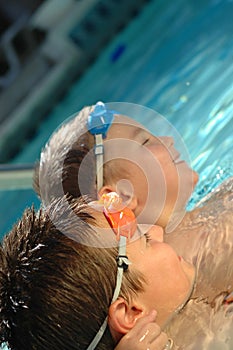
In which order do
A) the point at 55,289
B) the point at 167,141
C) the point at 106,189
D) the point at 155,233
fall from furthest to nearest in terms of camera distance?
the point at 167,141
the point at 106,189
the point at 155,233
the point at 55,289

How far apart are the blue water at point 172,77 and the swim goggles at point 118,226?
573mm

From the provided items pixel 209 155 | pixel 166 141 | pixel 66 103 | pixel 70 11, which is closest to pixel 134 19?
pixel 70 11

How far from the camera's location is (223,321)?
1.14 m

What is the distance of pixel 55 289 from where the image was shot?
1.00 metres

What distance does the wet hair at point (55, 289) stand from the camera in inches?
39.3

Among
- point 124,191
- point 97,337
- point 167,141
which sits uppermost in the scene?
point 167,141

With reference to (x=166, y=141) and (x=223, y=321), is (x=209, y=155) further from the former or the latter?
(x=223, y=321)

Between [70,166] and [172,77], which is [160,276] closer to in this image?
[70,166]

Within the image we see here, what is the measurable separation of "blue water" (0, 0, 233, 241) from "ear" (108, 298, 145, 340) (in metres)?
0.67

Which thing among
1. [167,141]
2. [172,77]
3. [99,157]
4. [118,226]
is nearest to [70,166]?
[99,157]

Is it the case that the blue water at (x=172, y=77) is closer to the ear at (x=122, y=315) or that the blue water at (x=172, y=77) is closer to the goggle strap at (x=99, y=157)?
the goggle strap at (x=99, y=157)

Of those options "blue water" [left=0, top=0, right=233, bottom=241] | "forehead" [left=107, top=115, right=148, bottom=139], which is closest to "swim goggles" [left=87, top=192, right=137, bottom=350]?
"forehead" [left=107, top=115, right=148, bottom=139]

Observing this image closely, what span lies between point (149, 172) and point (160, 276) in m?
0.34

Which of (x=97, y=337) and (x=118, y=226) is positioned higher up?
(x=118, y=226)
